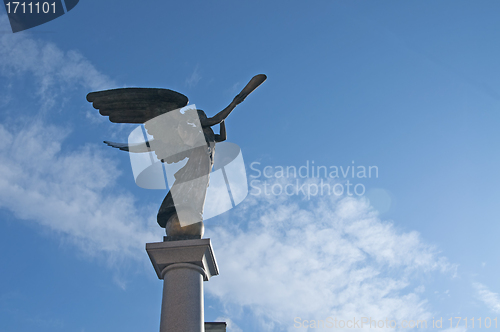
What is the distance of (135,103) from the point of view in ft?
32.7

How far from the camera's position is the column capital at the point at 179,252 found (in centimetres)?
780

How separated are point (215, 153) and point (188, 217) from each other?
7.64 feet

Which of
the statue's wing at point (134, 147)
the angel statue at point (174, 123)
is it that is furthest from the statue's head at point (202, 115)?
the statue's wing at point (134, 147)

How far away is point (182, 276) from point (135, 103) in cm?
419

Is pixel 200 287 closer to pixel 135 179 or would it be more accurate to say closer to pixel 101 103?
pixel 135 179

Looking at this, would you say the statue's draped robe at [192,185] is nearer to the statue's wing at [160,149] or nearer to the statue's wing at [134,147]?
the statue's wing at [160,149]

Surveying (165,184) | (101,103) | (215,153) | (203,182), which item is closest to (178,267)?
(203,182)

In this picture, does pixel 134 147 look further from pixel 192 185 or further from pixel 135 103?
pixel 192 185

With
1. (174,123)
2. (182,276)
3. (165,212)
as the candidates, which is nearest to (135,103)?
(174,123)

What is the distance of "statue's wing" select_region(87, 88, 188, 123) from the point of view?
9.87m

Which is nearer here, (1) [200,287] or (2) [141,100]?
(1) [200,287]

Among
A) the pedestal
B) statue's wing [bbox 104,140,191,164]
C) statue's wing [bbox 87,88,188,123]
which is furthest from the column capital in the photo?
statue's wing [bbox 87,88,188,123]

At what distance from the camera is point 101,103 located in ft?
33.1

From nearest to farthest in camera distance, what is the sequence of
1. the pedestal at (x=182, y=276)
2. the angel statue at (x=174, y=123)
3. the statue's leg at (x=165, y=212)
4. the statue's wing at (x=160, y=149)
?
the pedestal at (x=182, y=276), the statue's leg at (x=165, y=212), the angel statue at (x=174, y=123), the statue's wing at (x=160, y=149)
